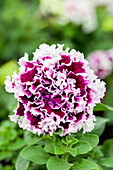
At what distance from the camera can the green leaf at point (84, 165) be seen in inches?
52.8

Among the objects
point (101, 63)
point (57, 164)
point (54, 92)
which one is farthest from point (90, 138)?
point (101, 63)

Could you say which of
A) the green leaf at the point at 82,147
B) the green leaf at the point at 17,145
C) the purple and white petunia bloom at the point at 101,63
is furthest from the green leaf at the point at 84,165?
the purple and white petunia bloom at the point at 101,63

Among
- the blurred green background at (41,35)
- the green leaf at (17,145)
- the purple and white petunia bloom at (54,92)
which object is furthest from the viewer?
the blurred green background at (41,35)

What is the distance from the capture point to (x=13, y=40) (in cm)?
308

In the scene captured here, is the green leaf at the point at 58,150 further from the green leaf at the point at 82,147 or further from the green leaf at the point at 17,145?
the green leaf at the point at 17,145

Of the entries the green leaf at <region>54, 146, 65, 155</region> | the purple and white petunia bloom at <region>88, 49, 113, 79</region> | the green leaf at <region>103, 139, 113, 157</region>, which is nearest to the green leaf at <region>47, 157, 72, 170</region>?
the green leaf at <region>54, 146, 65, 155</region>

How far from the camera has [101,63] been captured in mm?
2361

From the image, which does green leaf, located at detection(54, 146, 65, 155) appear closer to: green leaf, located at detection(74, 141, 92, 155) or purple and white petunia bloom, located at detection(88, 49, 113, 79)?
green leaf, located at detection(74, 141, 92, 155)

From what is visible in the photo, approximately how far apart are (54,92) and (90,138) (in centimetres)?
32

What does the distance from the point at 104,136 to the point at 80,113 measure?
1.03 m

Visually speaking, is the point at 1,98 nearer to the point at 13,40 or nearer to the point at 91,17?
the point at 13,40

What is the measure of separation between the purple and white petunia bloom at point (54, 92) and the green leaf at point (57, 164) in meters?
0.12

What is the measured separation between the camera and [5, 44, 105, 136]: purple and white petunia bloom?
4.14ft

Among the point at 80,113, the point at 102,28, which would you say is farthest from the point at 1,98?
the point at 102,28
